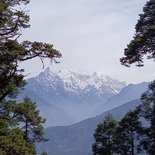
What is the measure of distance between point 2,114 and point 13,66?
170 inches

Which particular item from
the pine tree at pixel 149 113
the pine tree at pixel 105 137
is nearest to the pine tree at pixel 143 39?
the pine tree at pixel 149 113

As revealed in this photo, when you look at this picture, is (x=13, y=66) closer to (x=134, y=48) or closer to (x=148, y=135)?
(x=134, y=48)

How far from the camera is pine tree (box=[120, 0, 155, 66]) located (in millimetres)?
29922

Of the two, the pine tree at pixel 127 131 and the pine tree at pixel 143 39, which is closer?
the pine tree at pixel 143 39

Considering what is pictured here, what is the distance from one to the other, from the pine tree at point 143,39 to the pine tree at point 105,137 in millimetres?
27704

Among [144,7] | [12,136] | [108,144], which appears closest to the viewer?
[12,136]

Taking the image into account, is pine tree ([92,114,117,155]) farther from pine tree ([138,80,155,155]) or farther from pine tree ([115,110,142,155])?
pine tree ([138,80,155,155])

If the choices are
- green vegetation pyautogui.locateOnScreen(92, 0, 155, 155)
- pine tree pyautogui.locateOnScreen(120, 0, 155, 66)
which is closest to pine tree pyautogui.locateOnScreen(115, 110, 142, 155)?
green vegetation pyautogui.locateOnScreen(92, 0, 155, 155)

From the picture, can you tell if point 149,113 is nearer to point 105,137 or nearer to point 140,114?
point 140,114

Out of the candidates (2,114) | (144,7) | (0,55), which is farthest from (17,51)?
(144,7)

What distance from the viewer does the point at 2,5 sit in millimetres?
20281

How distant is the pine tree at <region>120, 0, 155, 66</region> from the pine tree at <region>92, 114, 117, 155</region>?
90.9 ft

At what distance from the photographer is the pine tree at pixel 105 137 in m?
58.0

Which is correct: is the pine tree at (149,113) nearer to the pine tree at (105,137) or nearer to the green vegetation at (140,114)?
the green vegetation at (140,114)
